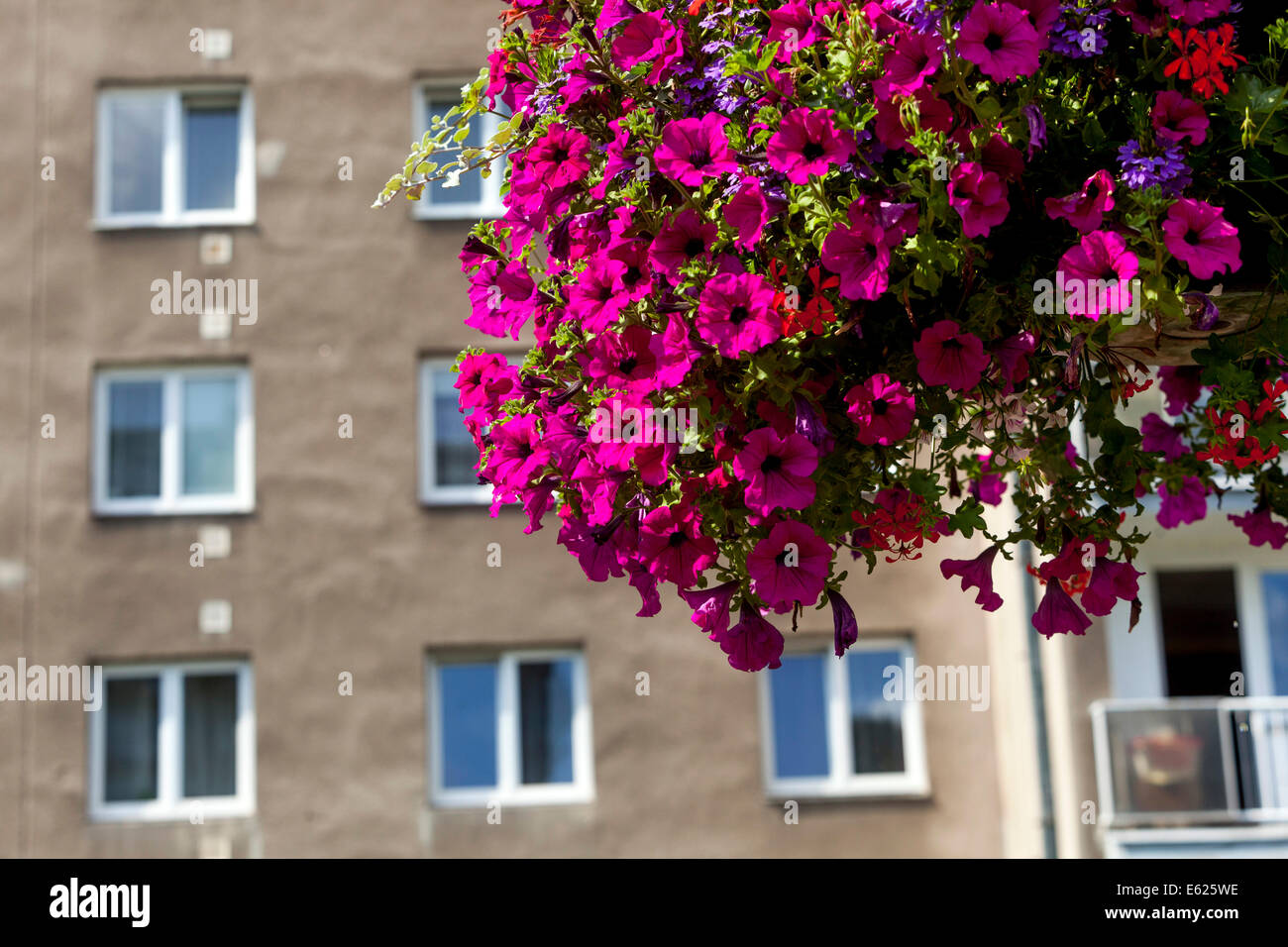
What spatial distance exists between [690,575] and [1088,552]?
0.72 metres

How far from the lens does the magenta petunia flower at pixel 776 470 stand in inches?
93.1

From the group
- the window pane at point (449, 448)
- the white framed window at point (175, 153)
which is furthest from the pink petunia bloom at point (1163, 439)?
the white framed window at point (175, 153)

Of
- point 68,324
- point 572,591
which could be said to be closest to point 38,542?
point 68,324

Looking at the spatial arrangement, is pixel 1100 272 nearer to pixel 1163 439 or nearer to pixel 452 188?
pixel 1163 439

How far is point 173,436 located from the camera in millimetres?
13641

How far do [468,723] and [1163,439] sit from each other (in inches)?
412

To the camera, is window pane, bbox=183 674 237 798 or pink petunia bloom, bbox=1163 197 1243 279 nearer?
pink petunia bloom, bbox=1163 197 1243 279

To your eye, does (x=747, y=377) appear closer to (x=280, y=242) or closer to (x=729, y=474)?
(x=729, y=474)

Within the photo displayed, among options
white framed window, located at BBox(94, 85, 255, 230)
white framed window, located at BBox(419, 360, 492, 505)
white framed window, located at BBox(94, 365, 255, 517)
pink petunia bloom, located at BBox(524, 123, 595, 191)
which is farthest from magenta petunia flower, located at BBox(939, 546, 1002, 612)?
white framed window, located at BBox(94, 85, 255, 230)

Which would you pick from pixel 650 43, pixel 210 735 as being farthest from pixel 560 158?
pixel 210 735

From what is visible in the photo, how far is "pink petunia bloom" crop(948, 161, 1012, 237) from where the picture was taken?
7.50ft

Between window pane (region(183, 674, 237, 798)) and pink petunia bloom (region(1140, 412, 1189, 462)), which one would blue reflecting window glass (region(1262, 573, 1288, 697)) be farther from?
pink petunia bloom (region(1140, 412, 1189, 462))

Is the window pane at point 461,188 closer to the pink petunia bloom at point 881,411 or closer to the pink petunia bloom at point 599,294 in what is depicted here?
the pink petunia bloom at point 599,294

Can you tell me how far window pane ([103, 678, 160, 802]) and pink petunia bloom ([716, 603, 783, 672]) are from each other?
464 inches
